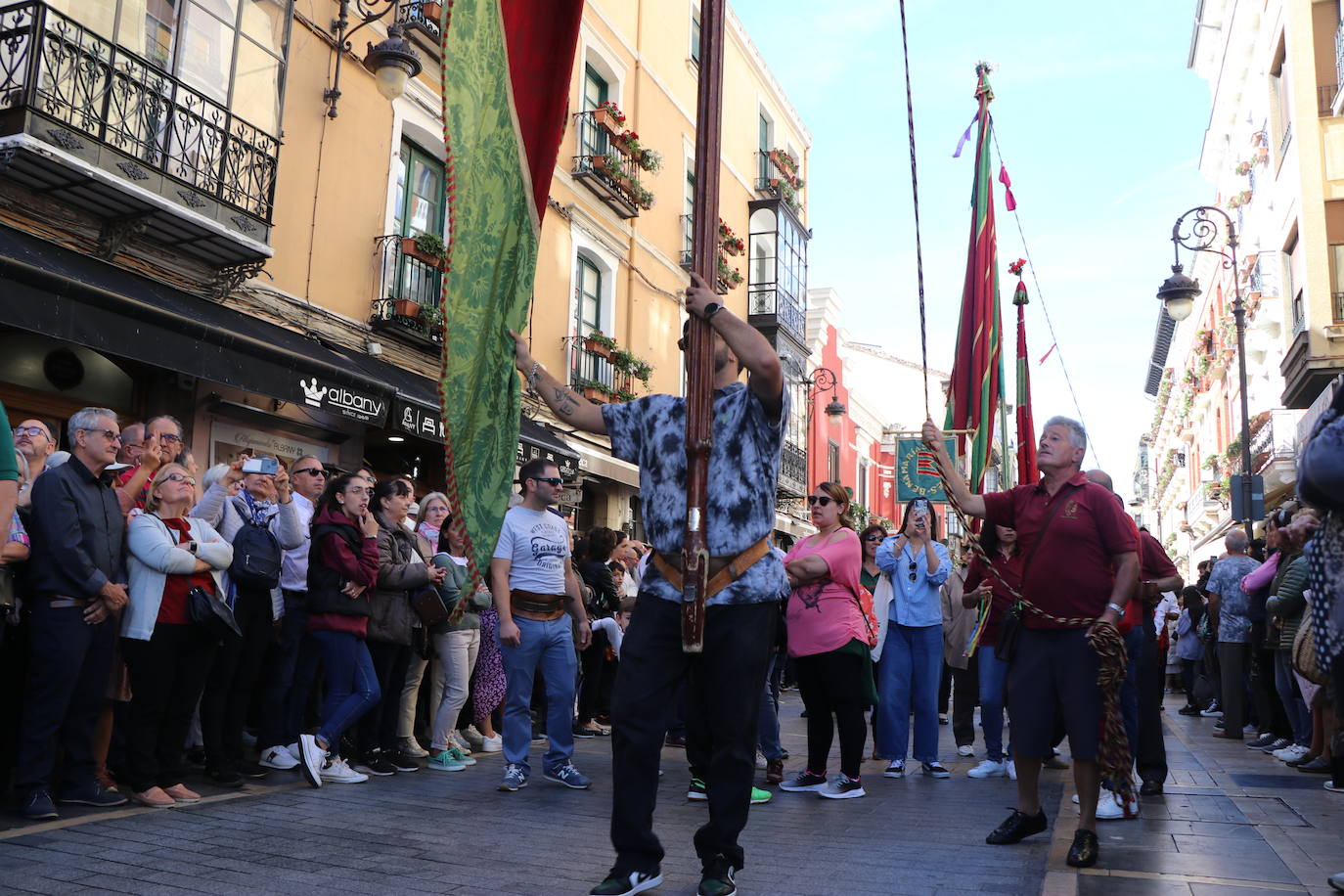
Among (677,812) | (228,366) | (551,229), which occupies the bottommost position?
(677,812)

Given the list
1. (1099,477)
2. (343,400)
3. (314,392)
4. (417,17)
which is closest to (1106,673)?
(1099,477)

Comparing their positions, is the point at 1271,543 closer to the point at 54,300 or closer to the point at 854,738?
the point at 854,738

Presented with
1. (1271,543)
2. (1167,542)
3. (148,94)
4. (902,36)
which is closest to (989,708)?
(1271,543)

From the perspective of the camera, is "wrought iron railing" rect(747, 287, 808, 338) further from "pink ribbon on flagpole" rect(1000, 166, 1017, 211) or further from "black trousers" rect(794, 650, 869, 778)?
"black trousers" rect(794, 650, 869, 778)

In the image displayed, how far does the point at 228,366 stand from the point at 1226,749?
31.0ft

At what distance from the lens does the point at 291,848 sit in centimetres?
485

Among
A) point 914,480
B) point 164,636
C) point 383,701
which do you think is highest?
point 914,480

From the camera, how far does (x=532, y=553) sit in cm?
712

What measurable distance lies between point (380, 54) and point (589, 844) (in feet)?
32.5

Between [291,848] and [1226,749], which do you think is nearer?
[291,848]

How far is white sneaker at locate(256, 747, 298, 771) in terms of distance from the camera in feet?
22.8

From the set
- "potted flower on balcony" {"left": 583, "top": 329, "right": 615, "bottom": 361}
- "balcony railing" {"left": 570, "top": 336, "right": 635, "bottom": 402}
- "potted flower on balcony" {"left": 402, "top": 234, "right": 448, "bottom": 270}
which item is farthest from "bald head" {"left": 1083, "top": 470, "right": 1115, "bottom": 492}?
"potted flower on balcony" {"left": 583, "top": 329, "right": 615, "bottom": 361}

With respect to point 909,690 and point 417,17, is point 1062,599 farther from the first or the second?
point 417,17

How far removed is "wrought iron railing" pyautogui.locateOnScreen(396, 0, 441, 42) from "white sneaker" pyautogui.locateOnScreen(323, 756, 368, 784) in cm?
1008
